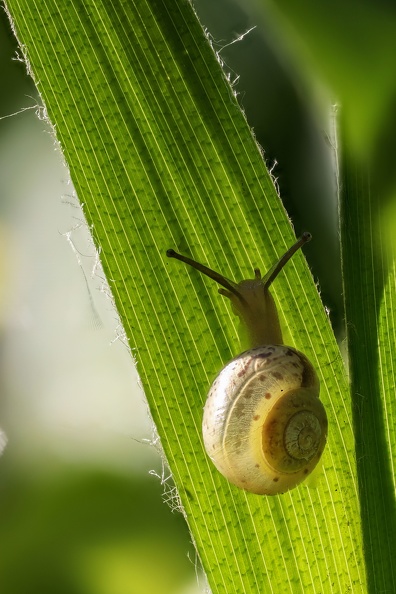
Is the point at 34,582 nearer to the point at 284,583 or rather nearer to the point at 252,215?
the point at 284,583

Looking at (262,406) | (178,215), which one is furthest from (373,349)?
(178,215)

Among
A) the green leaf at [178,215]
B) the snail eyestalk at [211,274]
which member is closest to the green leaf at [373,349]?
the green leaf at [178,215]

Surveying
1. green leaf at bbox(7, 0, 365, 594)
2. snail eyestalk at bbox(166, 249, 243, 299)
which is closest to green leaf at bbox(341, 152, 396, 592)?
green leaf at bbox(7, 0, 365, 594)

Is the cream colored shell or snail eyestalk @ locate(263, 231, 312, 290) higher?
snail eyestalk @ locate(263, 231, 312, 290)

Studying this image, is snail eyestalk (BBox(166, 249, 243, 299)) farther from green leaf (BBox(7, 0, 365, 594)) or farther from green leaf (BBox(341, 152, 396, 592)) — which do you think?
green leaf (BBox(341, 152, 396, 592))

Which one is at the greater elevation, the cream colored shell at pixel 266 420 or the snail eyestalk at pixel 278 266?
the snail eyestalk at pixel 278 266

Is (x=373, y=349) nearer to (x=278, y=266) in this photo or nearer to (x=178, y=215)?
(x=278, y=266)

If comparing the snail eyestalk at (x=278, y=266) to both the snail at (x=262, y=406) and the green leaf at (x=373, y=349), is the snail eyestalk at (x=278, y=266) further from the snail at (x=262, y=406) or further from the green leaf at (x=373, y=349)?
the green leaf at (x=373, y=349)
